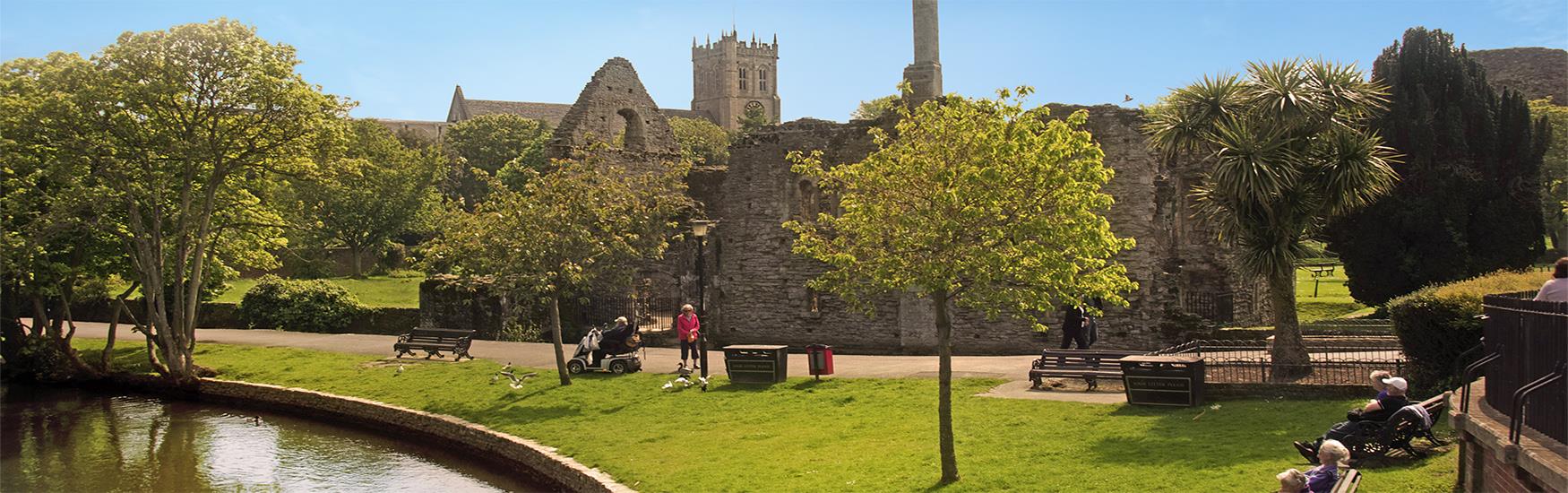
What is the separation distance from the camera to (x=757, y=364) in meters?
20.0

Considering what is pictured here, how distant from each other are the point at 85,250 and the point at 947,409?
24427mm

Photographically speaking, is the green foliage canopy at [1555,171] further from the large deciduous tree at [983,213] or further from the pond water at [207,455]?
the pond water at [207,455]

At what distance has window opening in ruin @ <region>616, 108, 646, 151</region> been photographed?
1406 inches

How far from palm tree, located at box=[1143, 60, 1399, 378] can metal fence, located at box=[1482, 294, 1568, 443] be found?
7.52m

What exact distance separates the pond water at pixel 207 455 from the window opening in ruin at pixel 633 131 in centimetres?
1475

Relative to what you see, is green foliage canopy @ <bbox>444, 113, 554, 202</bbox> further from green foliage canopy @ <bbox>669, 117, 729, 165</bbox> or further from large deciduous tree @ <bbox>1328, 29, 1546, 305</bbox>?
large deciduous tree @ <bbox>1328, 29, 1546, 305</bbox>

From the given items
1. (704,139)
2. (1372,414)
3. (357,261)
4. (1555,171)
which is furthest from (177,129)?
(704,139)

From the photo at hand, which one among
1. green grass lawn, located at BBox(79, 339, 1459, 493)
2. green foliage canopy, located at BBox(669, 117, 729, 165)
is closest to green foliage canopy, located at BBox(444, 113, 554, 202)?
green foliage canopy, located at BBox(669, 117, 729, 165)

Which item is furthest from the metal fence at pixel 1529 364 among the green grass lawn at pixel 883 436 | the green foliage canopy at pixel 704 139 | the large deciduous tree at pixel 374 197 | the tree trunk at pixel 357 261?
the green foliage canopy at pixel 704 139

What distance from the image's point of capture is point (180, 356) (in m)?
26.2

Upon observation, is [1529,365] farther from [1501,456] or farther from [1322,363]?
[1322,363]

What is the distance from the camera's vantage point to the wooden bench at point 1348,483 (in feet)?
30.0

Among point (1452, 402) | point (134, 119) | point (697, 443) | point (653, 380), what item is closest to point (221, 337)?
point (134, 119)

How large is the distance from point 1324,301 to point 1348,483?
89.7 feet
